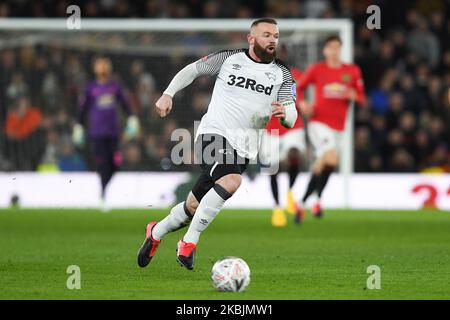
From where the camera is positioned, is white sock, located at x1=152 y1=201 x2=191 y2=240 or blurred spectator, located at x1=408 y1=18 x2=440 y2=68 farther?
blurred spectator, located at x1=408 y1=18 x2=440 y2=68

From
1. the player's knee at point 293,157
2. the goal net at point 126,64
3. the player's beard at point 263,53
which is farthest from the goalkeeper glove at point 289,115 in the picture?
the goal net at point 126,64

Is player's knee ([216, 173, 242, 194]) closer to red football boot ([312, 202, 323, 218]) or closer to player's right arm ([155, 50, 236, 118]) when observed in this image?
player's right arm ([155, 50, 236, 118])

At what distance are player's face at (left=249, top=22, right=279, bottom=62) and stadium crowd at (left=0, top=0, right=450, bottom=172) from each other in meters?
10.7

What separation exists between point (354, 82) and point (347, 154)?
381 cm

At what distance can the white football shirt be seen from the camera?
29.6ft

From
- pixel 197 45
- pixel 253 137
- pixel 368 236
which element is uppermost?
pixel 197 45

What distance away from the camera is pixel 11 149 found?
782 inches

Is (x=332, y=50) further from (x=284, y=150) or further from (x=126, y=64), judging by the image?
(x=126, y=64)

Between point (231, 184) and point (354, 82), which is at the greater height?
point (354, 82)

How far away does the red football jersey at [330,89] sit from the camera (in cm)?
1569

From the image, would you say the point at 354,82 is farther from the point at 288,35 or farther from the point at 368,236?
the point at 288,35

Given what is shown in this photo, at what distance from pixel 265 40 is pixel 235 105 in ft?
1.83

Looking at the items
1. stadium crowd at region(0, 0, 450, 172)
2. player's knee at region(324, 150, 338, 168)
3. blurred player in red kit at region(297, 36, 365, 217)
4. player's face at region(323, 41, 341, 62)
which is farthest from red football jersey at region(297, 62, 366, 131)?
stadium crowd at region(0, 0, 450, 172)
